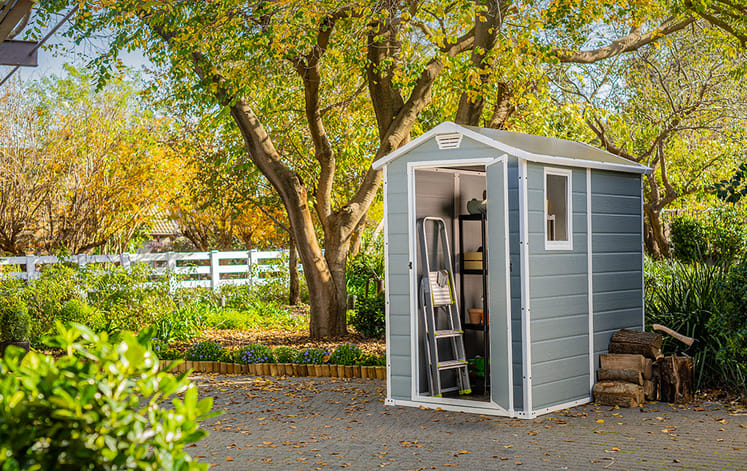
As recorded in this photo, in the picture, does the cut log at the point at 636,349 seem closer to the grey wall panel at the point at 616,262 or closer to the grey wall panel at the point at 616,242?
the grey wall panel at the point at 616,262

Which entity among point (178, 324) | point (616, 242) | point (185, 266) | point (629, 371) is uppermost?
point (616, 242)

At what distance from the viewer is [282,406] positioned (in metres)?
7.21

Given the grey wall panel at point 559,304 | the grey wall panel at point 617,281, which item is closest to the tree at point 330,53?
the grey wall panel at point 617,281

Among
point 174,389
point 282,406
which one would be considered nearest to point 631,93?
point 282,406

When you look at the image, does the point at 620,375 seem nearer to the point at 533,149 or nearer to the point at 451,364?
the point at 451,364

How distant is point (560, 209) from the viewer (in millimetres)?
6961

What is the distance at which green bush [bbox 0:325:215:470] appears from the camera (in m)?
2.13

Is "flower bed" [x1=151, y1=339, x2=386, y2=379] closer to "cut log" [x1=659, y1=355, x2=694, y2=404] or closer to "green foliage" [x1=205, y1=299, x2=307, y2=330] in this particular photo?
"cut log" [x1=659, y1=355, x2=694, y2=404]

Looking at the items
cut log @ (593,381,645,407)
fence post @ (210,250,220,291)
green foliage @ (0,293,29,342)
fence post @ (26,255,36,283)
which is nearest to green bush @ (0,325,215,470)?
cut log @ (593,381,645,407)

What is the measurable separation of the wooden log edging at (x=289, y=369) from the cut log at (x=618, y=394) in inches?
96.8

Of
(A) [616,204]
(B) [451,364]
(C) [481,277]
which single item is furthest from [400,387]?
(A) [616,204]

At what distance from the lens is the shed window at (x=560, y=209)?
6910 mm

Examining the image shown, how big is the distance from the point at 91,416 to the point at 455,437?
417cm

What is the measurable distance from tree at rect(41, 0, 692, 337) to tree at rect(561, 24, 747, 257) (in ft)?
8.64
